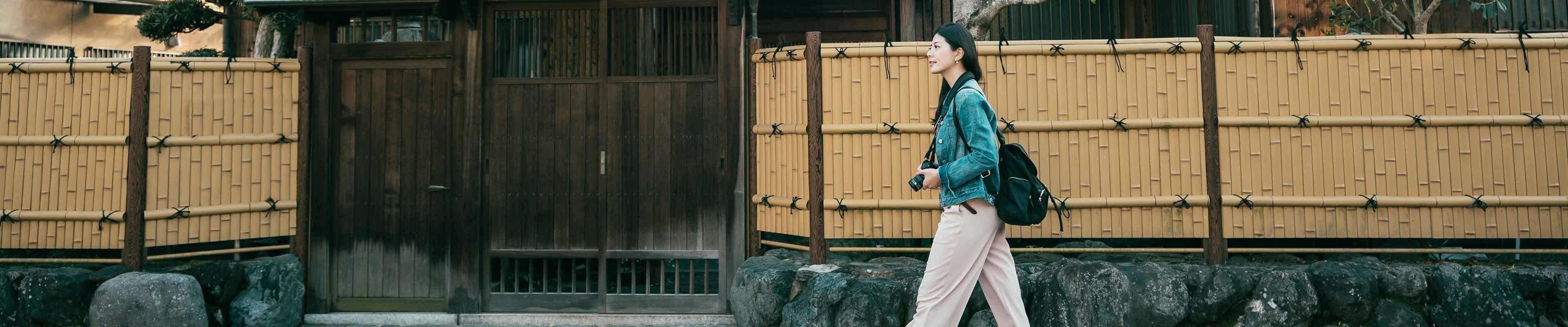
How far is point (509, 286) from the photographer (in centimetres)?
718

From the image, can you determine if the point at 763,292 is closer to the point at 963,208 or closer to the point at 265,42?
Answer: the point at 963,208

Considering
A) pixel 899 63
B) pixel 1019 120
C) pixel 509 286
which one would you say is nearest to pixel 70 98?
pixel 509 286

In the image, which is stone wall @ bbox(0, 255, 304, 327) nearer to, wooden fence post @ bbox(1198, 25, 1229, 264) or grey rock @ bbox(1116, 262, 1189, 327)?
grey rock @ bbox(1116, 262, 1189, 327)

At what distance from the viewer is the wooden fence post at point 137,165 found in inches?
251

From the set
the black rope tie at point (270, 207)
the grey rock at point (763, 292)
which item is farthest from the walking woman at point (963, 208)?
the black rope tie at point (270, 207)

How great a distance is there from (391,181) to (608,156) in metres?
1.73

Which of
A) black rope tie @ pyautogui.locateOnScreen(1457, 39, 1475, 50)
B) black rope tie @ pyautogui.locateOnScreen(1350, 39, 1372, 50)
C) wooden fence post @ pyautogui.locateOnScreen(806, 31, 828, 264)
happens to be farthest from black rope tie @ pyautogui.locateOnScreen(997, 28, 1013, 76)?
black rope tie @ pyautogui.locateOnScreen(1457, 39, 1475, 50)

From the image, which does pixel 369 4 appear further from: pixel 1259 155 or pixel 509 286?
pixel 1259 155

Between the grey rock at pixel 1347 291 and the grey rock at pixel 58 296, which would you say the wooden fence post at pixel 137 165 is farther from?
the grey rock at pixel 1347 291

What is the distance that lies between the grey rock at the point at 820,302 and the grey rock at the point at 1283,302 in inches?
96.5

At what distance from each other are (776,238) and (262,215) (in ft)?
12.6

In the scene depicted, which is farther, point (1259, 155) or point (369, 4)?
point (369, 4)

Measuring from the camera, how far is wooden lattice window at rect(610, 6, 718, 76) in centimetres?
699

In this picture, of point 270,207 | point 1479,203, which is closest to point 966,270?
point 1479,203
